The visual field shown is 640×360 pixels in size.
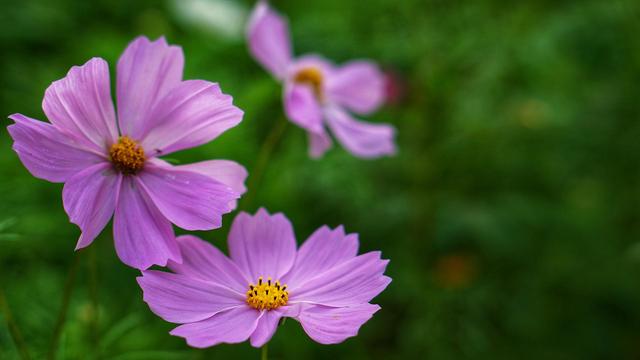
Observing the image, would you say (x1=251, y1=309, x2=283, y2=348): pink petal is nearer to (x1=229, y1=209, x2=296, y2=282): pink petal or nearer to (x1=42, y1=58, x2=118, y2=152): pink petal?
(x1=229, y1=209, x2=296, y2=282): pink petal

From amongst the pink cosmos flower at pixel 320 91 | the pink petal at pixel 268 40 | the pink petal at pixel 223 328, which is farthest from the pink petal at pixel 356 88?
the pink petal at pixel 223 328

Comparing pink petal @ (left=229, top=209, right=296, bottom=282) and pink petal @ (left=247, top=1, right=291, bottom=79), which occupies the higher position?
pink petal @ (left=247, top=1, right=291, bottom=79)

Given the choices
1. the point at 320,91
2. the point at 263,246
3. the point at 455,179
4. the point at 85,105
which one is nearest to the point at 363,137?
the point at 320,91

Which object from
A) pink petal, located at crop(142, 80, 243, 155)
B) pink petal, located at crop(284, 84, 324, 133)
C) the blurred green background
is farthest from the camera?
the blurred green background

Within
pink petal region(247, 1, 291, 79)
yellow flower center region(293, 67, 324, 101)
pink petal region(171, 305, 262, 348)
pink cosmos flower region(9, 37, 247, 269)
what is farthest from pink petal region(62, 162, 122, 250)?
yellow flower center region(293, 67, 324, 101)

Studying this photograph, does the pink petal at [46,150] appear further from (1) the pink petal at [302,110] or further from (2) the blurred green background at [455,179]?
(2) the blurred green background at [455,179]

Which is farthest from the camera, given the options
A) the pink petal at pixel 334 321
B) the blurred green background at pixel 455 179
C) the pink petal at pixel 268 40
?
the blurred green background at pixel 455 179

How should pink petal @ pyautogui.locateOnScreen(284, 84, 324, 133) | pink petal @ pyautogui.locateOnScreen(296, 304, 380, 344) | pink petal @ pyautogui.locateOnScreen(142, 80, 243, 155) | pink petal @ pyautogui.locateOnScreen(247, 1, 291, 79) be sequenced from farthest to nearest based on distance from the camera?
pink petal @ pyautogui.locateOnScreen(247, 1, 291, 79) < pink petal @ pyautogui.locateOnScreen(284, 84, 324, 133) < pink petal @ pyautogui.locateOnScreen(142, 80, 243, 155) < pink petal @ pyautogui.locateOnScreen(296, 304, 380, 344)
